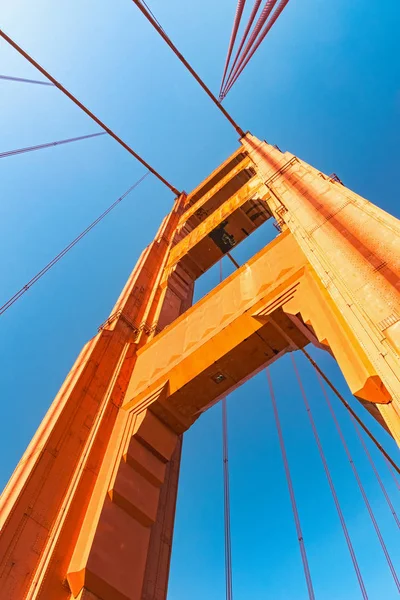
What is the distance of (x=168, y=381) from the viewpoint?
218 inches

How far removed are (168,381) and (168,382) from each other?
15mm

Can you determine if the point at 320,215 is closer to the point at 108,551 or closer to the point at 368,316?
the point at 368,316

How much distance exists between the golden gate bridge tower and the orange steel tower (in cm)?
2

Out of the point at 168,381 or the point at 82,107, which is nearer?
the point at 168,381

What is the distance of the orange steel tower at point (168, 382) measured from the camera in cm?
326

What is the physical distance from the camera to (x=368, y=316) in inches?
113

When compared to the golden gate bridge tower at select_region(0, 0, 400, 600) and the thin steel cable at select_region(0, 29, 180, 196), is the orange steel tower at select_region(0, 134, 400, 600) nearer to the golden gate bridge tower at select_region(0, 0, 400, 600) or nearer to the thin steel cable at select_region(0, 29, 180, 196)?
the golden gate bridge tower at select_region(0, 0, 400, 600)

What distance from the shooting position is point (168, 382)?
552 centimetres

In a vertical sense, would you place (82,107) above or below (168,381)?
above

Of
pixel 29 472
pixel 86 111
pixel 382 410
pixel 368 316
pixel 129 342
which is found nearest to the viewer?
pixel 382 410

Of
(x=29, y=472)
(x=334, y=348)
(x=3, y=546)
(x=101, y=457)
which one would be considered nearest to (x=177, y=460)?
(x=101, y=457)

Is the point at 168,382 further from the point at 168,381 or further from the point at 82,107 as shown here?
the point at 82,107

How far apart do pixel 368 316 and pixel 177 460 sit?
15.1 ft

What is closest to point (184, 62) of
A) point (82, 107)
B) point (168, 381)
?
point (82, 107)
